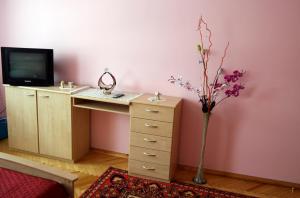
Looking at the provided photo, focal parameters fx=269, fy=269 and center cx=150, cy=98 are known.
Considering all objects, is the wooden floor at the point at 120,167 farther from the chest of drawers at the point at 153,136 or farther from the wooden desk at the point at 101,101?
the wooden desk at the point at 101,101

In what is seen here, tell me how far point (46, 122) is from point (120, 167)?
3.30 ft

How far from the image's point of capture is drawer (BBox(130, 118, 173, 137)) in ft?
8.77

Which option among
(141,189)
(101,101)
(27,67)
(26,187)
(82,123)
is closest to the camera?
(26,187)

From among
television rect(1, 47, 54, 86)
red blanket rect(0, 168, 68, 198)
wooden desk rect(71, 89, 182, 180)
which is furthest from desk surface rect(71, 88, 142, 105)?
red blanket rect(0, 168, 68, 198)

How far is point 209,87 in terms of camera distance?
9.47 feet

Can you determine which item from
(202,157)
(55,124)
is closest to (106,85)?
(55,124)

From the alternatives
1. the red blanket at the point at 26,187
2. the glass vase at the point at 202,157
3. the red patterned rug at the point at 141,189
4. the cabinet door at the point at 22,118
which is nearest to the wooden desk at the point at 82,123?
the cabinet door at the point at 22,118

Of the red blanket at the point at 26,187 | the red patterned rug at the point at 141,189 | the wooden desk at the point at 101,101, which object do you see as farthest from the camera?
the wooden desk at the point at 101,101

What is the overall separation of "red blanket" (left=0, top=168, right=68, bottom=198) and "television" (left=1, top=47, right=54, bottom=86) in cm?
150

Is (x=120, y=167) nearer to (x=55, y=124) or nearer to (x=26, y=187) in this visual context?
(x=55, y=124)

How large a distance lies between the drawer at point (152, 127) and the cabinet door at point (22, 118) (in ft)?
4.10

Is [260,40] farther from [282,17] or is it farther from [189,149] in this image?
[189,149]

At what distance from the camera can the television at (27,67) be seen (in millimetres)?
3107

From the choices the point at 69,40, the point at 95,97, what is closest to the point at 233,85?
the point at 95,97
